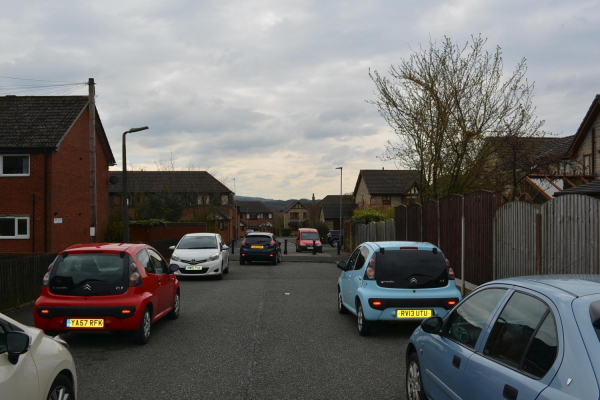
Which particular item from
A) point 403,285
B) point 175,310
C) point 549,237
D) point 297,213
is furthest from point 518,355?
point 297,213

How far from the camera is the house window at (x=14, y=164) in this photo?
26516 millimetres

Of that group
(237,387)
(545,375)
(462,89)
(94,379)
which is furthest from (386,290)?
(462,89)

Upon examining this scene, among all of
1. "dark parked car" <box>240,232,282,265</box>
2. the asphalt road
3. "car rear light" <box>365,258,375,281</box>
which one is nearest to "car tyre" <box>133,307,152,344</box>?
the asphalt road

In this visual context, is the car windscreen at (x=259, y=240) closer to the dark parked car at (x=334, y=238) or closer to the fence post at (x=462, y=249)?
the fence post at (x=462, y=249)

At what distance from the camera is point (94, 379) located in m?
6.46

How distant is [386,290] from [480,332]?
4.93 m

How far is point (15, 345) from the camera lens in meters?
3.65

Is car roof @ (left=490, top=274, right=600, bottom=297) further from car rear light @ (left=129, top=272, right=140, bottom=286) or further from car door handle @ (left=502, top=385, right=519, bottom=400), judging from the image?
car rear light @ (left=129, top=272, right=140, bottom=286)

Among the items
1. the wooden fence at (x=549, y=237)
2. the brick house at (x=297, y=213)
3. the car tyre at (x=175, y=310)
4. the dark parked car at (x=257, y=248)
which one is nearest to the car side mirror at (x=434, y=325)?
the wooden fence at (x=549, y=237)

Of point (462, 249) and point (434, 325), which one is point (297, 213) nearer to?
point (462, 249)


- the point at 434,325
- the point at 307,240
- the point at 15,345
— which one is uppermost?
the point at 15,345

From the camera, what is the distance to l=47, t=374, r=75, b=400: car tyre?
4.31 metres

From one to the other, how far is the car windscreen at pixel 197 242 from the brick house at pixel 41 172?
31.9ft

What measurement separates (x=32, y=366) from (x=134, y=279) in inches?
176
